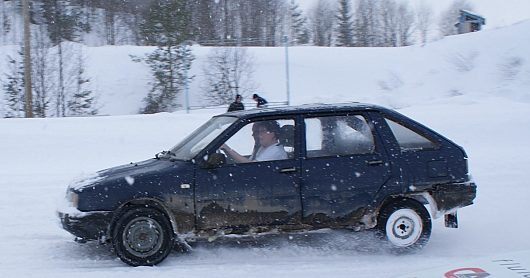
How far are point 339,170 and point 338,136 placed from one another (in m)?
0.40

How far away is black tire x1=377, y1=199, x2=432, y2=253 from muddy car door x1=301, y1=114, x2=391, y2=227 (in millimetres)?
287

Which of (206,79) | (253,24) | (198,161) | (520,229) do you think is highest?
(253,24)

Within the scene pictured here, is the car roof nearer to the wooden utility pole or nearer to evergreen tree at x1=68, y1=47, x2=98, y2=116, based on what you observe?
the wooden utility pole

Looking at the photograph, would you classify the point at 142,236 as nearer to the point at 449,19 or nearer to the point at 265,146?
the point at 265,146

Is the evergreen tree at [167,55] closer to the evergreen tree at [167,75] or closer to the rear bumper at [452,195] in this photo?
the evergreen tree at [167,75]

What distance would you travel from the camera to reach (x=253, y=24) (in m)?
60.9

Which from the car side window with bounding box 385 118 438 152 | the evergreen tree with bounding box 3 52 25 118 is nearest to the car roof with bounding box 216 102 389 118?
the car side window with bounding box 385 118 438 152

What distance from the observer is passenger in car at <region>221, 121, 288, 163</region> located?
630 cm

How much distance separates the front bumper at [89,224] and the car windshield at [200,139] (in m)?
1.00

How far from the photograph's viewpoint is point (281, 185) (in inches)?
245

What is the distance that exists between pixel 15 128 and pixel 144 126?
294 centimetres

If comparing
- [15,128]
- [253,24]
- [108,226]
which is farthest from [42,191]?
[253,24]

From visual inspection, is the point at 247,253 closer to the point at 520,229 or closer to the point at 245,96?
the point at 520,229

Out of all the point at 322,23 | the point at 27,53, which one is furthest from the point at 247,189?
the point at 322,23
